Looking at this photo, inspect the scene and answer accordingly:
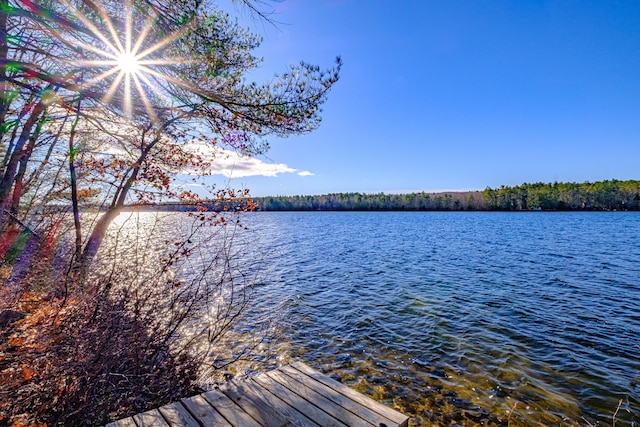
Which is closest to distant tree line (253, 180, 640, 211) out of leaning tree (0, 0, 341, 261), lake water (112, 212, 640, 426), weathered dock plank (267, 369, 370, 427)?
lake water (112, 212, 640, 426)

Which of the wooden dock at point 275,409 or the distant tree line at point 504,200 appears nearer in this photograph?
the wooden dock at point 275,409

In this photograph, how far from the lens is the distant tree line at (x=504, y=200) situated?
4235 inches

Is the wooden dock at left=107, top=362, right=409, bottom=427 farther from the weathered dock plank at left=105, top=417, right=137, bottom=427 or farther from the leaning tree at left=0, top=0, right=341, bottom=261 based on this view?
the leaning tree at left=0, top=0, right=341, bottom=261

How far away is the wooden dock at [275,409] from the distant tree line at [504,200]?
98268 millimetres

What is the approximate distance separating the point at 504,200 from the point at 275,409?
148581 millimetres

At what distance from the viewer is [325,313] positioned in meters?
10.7

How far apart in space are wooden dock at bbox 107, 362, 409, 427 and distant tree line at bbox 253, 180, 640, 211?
98.3 m

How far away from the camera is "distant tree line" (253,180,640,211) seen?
107562 mm

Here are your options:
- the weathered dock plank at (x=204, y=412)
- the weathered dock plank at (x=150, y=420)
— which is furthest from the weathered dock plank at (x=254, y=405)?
the weathered dock plank at (x=150, y=420)

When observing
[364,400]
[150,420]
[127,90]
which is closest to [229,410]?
[150,420]

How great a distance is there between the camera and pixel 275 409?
137 inches

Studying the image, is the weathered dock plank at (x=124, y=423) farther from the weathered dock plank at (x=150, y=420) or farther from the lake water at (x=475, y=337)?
the lake water at (x=475, y=337)

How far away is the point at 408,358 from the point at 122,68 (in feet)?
28.7

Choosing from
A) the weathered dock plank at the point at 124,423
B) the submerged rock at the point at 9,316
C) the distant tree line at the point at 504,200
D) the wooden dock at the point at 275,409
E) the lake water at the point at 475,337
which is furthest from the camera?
the distant tree line at the point at 504,200
